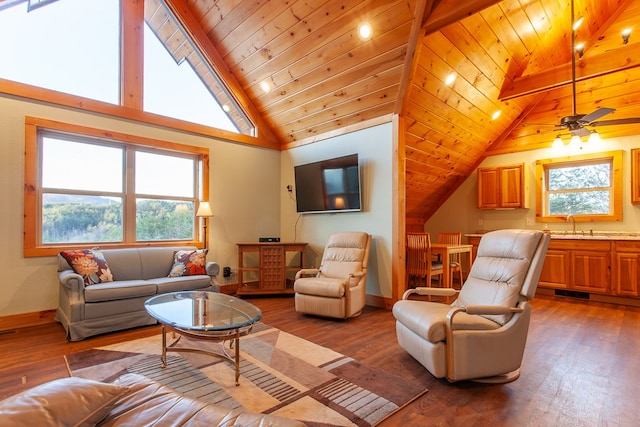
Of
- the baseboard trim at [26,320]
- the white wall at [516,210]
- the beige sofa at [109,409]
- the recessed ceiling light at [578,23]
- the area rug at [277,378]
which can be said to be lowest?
the area rug at [277,378]

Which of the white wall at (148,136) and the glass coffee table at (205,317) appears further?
the white wall at (148,136)

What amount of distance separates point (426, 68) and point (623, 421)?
135 inches

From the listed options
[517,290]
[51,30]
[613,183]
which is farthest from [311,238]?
[613,183]

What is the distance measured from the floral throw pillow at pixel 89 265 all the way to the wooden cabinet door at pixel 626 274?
6.42 metres

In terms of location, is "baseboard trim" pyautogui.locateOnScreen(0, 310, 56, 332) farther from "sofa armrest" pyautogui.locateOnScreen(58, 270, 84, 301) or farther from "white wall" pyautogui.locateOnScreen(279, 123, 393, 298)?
"white wall" pyautogui.locateOnScreen(279, 123, 393, 298)

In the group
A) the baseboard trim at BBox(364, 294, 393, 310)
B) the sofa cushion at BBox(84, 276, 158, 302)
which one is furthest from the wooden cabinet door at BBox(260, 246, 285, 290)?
the sofa cushion at BBox(84, 276, 158, 302)

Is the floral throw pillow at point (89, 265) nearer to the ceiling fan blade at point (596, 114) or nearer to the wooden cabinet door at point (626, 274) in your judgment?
the ceiling fan blade at point (596, 114)

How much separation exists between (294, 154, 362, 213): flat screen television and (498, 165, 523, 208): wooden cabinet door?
3041mm

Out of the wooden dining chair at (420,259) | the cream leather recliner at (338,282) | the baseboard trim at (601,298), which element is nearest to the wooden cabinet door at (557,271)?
the baseboard trim at (601,298)

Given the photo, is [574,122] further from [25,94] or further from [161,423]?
[25,94]

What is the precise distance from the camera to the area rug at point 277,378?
1875 mm

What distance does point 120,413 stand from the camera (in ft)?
3.01

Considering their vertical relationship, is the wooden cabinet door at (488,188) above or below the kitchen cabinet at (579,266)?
above

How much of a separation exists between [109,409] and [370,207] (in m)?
3.81
